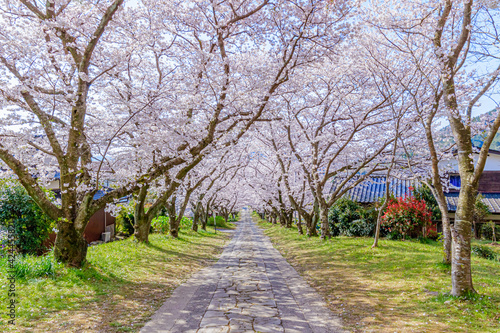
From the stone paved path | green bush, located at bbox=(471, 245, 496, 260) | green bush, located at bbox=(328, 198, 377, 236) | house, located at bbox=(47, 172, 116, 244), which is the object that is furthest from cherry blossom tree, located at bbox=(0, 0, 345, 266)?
green bush, located at bbox=(328, 198, 377, 236)

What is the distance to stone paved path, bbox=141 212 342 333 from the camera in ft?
14.8

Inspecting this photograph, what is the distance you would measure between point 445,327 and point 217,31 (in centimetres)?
715

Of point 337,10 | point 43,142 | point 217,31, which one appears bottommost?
point 43,142

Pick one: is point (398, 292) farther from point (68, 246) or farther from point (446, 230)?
point (68, 246)

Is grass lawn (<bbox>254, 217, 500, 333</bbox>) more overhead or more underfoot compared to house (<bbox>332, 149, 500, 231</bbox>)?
more underfoot

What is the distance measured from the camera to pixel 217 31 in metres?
7.36

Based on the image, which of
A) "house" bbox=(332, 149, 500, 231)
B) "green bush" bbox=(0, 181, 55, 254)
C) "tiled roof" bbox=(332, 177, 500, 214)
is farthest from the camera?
"tiled roof" bbox=(332, 177, 500, 214)

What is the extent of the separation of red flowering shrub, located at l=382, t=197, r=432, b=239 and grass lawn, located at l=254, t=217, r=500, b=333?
4075 millimetres

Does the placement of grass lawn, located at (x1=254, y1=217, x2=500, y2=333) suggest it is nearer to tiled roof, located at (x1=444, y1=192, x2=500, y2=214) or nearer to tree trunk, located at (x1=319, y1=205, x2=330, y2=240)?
tree trunk, located at (x1=319, y1=205, x2=330, y2=240)

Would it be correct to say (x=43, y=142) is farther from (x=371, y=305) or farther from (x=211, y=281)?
(x=371, y=305)

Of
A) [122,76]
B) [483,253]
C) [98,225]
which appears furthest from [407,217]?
[98,225]

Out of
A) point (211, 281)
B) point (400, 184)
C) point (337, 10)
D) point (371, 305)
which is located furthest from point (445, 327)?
point (400, 184)

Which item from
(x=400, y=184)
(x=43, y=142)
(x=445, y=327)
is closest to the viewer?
(x=445, y=327)

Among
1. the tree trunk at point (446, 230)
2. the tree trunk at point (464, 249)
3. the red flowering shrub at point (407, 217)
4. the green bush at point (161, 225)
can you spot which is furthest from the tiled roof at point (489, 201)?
the green bush at point (161, 225)
